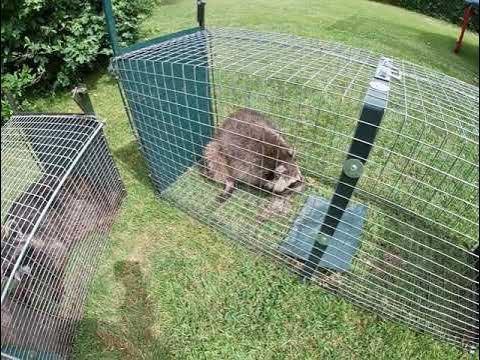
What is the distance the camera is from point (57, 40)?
16.6 feet

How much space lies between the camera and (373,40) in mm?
7824

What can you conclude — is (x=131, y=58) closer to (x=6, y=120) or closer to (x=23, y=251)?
(x=6, y=120)

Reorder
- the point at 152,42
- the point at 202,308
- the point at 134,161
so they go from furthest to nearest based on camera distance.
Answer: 1. the point at 134,161
2. the point at 152,42
3. the point at 202,308

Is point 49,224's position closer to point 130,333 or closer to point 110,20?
point 130,333

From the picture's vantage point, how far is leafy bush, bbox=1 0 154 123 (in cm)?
480

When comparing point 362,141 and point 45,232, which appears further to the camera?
point 45,232

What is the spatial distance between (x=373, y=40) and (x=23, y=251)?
299 inches

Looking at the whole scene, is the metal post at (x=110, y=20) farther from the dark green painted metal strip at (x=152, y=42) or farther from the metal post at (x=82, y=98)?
the metal post at (x=82, y=98)

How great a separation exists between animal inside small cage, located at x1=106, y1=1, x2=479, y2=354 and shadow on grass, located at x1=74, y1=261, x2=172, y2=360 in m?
0.94

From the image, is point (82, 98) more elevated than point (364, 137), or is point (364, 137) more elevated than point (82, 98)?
point (364, 137)

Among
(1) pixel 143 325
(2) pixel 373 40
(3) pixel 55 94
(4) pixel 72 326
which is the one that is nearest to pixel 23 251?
(4) pixel 72 326

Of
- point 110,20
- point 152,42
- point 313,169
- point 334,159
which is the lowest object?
point 313,169

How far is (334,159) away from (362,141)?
6.32 feet

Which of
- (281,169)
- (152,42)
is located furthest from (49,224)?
(281,169)
